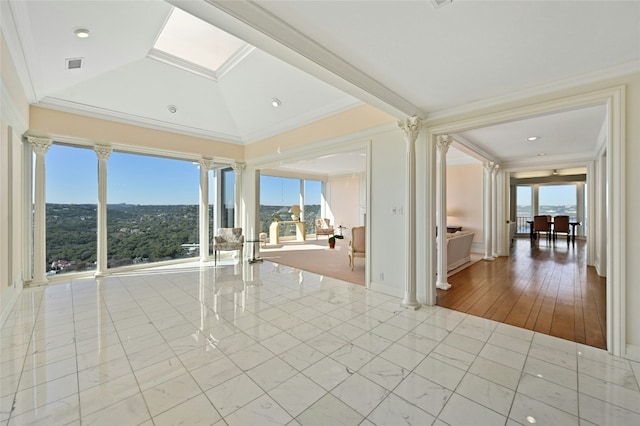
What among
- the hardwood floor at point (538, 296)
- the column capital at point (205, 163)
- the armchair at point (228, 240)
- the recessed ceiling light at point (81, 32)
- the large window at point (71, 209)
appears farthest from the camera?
the column capital at point (205, 163)

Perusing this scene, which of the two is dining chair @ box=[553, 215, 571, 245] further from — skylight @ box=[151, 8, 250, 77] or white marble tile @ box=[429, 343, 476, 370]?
skylight @ box=[151, 8, 250, 77]

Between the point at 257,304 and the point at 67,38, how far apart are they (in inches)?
161

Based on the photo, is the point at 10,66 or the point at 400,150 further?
the point at 400,150

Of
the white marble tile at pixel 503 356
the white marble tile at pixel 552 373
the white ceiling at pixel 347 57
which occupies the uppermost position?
the white ceiling at pixel 347 57

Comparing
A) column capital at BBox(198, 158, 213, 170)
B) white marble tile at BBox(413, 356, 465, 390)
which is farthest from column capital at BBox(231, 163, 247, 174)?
white marble tile at BBox(413, 356, 465, 390)

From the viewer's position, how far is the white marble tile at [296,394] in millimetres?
1759

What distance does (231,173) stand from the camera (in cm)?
749

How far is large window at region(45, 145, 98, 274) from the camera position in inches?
191

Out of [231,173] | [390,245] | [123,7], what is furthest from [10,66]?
[390,245]

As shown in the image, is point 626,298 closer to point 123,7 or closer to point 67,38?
point 123,7

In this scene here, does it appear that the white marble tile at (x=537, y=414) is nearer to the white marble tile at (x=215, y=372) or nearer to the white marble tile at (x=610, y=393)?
the white marble tile at (x=610, y=393)

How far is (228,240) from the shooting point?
664 cm

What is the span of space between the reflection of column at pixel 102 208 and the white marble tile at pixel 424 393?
5888mm

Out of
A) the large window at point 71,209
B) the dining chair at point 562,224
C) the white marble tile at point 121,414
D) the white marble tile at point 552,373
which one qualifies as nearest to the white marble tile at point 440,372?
the white marble tile at point 552,373
